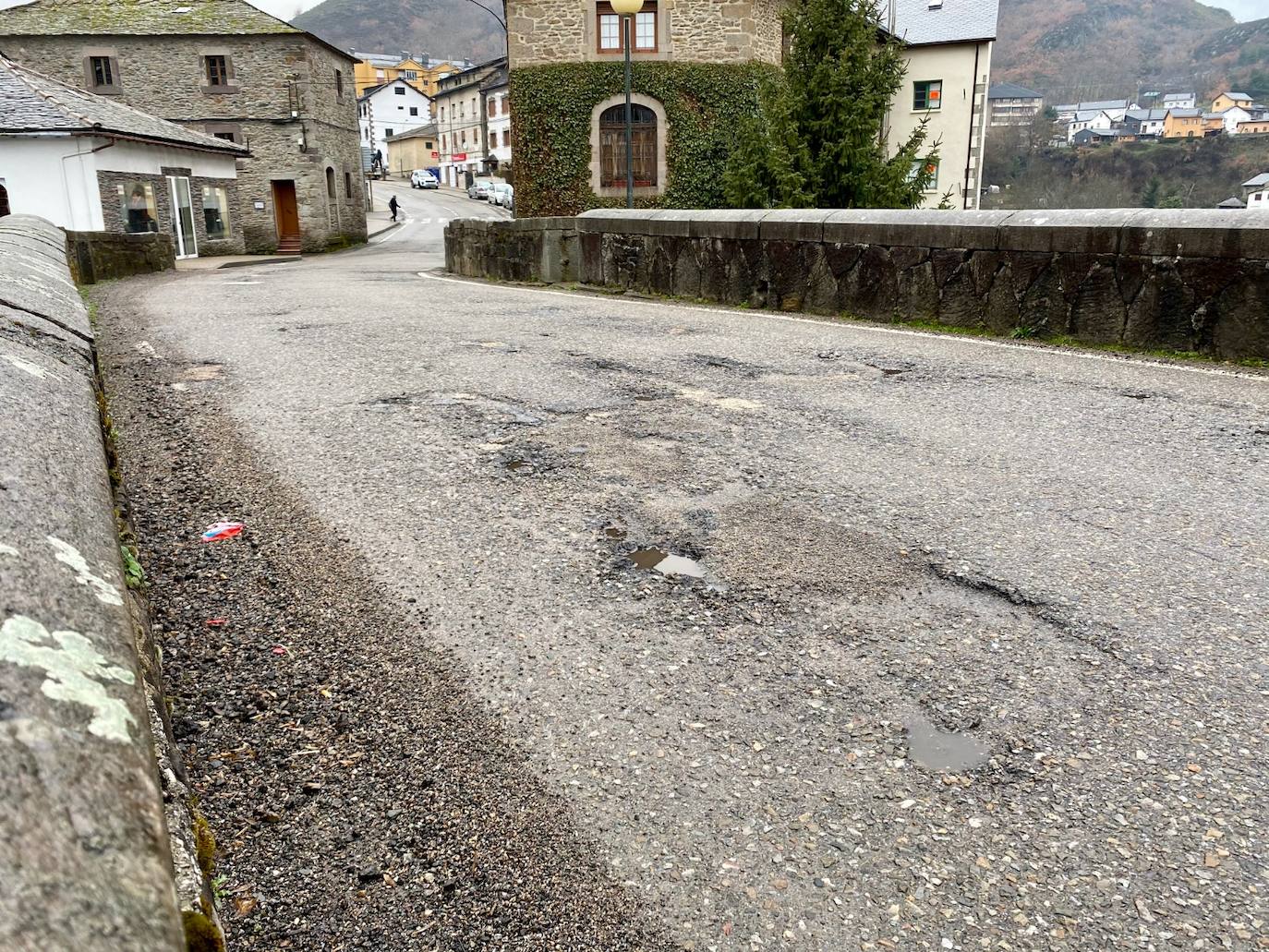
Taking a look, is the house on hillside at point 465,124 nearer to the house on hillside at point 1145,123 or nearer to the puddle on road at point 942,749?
the puddle on road at point 942,749

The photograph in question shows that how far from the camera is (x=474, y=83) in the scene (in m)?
79.2

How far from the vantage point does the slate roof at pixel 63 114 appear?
24.5 meters

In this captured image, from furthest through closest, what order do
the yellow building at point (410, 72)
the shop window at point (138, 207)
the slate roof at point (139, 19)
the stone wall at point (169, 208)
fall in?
the yellow building at point (410, 72)
the slate roof at point (139, 19)
the shop window at point (138, 207)
the stone wall at point (169, 208)

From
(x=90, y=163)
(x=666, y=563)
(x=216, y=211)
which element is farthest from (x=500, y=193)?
(x=666, y=563)

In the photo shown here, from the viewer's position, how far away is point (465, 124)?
82.7 metres

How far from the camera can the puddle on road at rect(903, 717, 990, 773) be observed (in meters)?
2.45

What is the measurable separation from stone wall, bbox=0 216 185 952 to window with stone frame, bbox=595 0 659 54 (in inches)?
1131

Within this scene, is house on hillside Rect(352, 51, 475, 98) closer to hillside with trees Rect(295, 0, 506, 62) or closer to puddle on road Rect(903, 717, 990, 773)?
hillside with trees Rect(295, 0, 506, 62)

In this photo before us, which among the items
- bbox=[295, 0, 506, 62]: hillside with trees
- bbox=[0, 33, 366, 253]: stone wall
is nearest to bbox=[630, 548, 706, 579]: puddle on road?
bbox=[0, 33, 366, 253]: stone wall

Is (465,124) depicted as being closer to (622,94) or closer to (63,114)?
(622,94)

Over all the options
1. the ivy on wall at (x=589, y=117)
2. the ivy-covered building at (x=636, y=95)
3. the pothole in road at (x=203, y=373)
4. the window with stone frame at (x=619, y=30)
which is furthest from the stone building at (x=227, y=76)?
the pothole in road at (x=203, y=373)

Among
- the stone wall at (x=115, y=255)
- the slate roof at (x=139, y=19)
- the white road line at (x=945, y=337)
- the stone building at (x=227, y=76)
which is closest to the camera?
the white road line at (x=945, y=337)

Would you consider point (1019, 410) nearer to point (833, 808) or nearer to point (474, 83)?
point (833, 808)

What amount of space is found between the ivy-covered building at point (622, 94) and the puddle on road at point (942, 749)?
26580 mm
